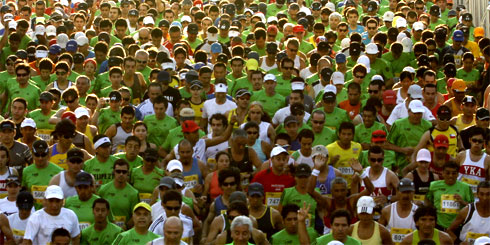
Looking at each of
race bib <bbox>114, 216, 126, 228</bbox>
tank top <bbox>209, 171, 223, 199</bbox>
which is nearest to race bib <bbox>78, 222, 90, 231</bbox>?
race bib <bbox>114, 216, 126, 228</bbox>

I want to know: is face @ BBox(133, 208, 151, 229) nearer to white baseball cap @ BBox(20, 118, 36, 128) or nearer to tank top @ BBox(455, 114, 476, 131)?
white baseball cap @ BBox(20, 118, 36, 128)

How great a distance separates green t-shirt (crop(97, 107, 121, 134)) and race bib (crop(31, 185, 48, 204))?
254 centimetres

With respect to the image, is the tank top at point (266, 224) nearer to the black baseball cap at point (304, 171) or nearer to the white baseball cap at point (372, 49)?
the black baseball cap at point (304, 171)

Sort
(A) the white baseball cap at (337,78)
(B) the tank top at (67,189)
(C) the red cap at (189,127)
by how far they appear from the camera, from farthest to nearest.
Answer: (A) the white baseball cap at (337,78)
(C) the red cap at (189,127)
(B) the tank top at (67,189)

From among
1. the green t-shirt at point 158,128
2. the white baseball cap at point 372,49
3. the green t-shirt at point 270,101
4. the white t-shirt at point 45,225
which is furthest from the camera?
the white baseball cap at point 372,49

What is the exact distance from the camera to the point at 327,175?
1634 centimetres

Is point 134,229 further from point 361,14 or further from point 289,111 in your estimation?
point 361,14

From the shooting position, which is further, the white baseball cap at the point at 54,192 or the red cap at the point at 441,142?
the red cap at the point at 441,142

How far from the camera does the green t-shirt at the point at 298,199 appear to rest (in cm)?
1575

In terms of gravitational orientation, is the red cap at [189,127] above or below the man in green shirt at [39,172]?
above

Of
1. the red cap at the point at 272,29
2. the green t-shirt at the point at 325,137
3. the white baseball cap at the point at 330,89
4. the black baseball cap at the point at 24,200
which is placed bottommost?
the black baseball cap at the point at 24,200


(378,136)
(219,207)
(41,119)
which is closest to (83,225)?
(219,207)

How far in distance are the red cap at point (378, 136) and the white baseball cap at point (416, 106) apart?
778 millimetres

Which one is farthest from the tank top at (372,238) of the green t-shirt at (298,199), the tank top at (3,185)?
the tank top at (3,185)
